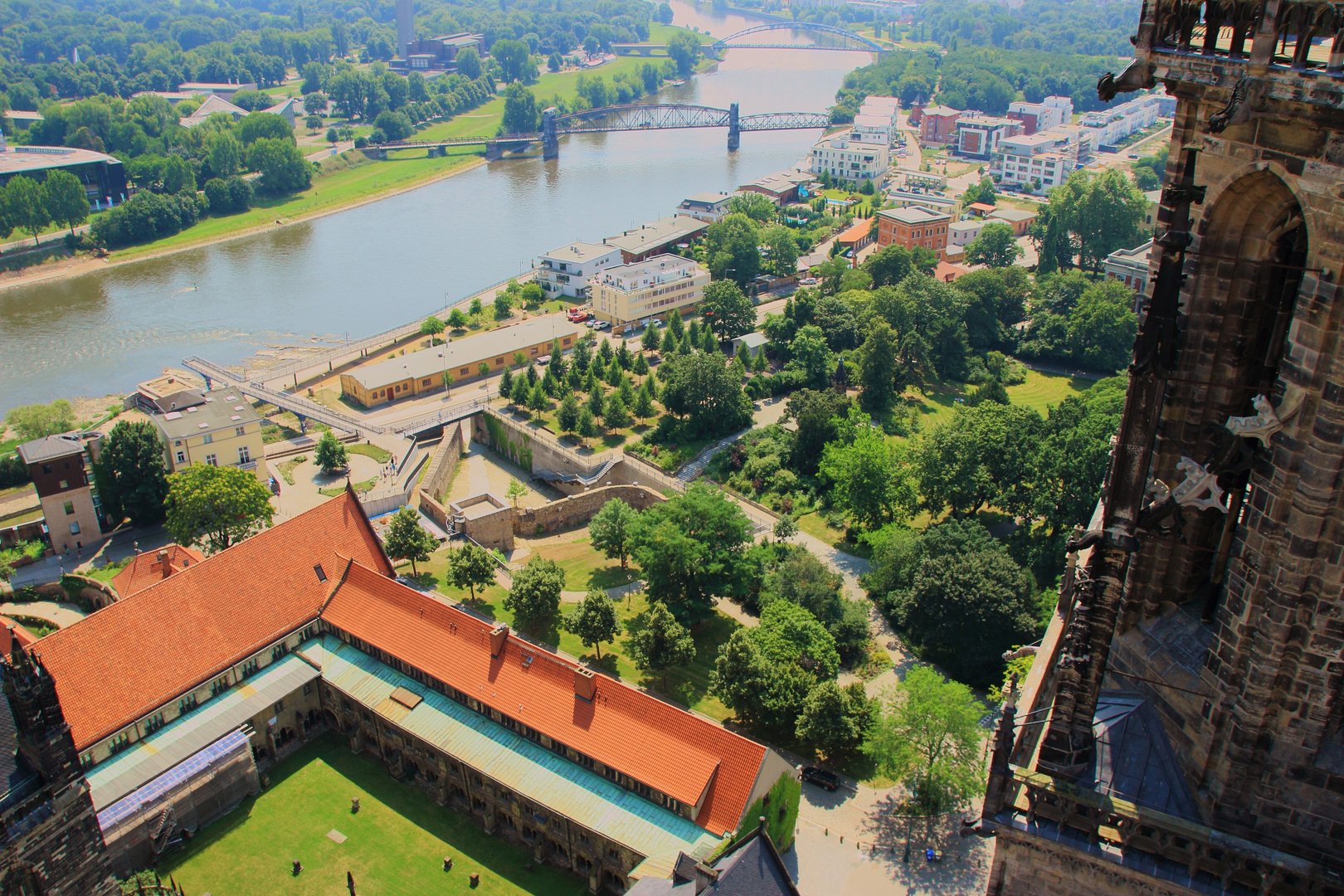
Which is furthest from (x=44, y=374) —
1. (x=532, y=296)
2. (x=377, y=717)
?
(x=377, y=717)

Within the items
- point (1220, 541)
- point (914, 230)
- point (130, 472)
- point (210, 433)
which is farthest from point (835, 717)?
point (914, 230)

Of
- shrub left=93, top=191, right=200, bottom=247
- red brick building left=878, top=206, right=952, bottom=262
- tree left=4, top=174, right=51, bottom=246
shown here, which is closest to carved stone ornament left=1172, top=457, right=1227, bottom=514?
red brick building left=878, top=206, right=952, bottom=262

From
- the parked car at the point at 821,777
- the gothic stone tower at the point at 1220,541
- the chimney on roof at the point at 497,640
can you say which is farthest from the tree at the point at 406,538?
the gothic stone tower at the point at 1220,541

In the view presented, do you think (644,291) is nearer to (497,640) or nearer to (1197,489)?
(497,640)

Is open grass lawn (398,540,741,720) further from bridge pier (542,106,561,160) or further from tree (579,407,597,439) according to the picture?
bridge pier (542,106,561,160)

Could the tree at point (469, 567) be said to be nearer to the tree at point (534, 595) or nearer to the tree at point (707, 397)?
the tree at point (534, 595)

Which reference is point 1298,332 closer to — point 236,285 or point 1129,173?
point 236,285
